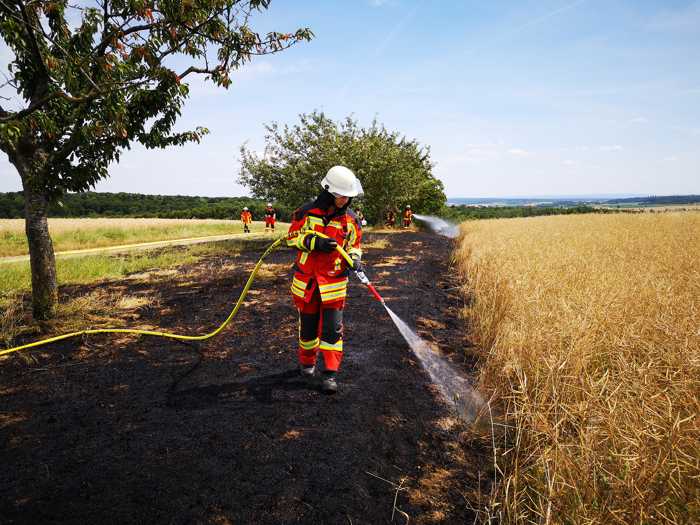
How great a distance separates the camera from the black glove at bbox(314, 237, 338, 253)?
362 cm

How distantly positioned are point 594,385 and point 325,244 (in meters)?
2.51

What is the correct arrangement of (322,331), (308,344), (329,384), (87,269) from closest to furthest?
(329,384)
(322,331)
(308,344)
(87,269)

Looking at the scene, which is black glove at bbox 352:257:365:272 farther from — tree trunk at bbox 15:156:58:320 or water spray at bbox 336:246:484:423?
tree trunk at bbox 15:156:58:320

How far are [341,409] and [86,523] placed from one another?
1.95 m

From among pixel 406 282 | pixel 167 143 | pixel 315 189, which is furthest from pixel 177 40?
pixel 315 189

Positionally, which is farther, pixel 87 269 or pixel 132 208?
pixel 132 208

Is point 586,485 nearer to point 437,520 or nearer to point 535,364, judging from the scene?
point 437,520

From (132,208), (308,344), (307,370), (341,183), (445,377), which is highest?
(132,208)

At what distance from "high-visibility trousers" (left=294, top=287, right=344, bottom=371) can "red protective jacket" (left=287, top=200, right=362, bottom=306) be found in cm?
9

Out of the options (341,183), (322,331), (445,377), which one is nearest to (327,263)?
(322,331)

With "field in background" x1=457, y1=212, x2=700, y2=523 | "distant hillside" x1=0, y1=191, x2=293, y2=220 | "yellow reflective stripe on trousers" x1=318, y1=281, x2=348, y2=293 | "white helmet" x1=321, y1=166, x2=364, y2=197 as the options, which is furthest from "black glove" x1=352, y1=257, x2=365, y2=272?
"distant hillside" x1=0, y1=191, x2=293, y2=220

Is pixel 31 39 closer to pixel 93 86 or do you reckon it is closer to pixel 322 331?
pixel 93 86

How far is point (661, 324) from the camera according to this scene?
3.61 meters

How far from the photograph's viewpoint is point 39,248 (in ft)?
18.6
